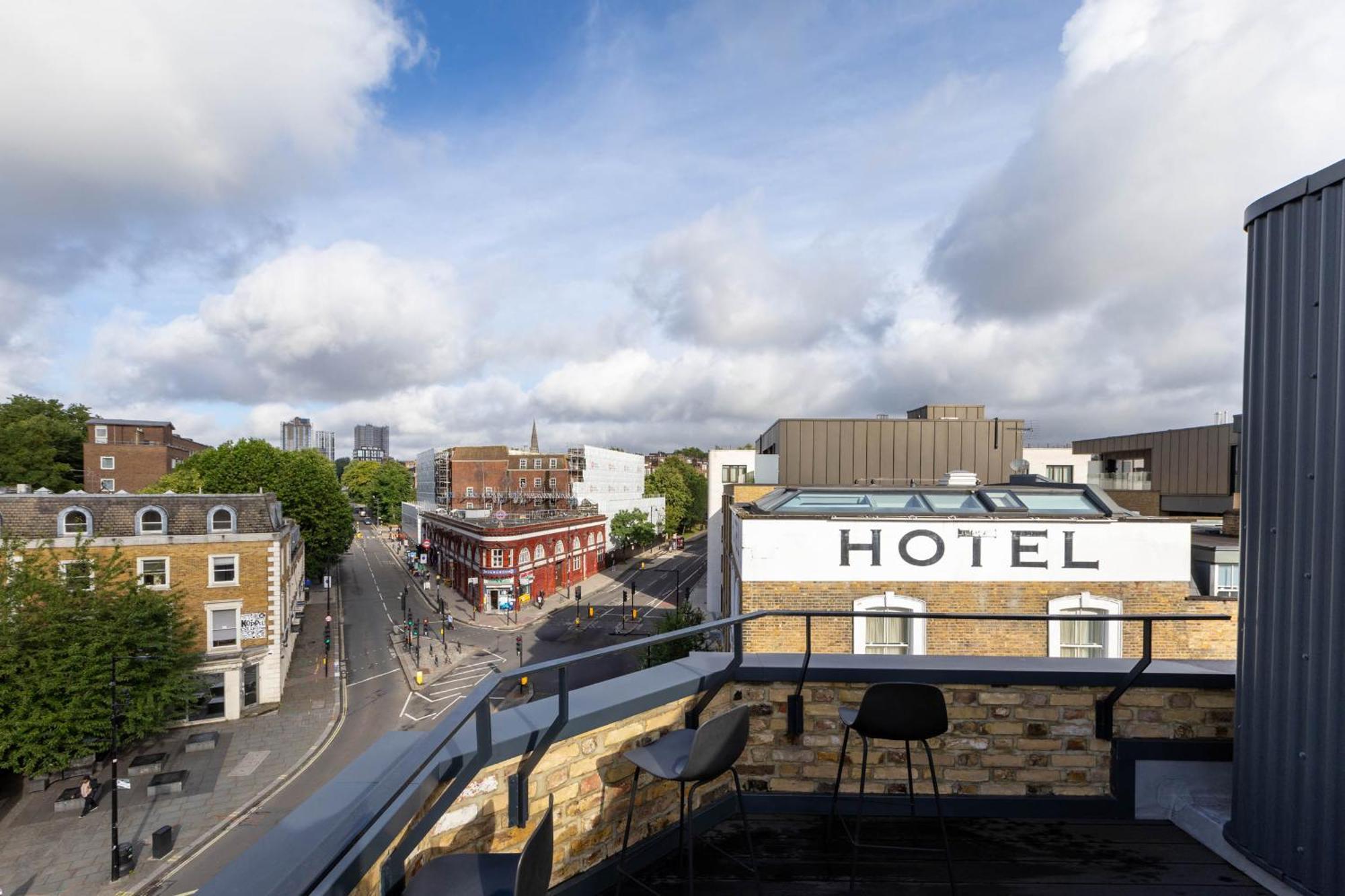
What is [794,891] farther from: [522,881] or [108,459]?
[108,459]

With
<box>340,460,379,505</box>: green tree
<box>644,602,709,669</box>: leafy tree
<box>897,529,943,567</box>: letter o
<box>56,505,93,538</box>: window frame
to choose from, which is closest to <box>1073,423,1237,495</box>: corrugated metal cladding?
<box>897,529,943,567</box>: letter o

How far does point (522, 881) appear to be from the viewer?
1.79 meters

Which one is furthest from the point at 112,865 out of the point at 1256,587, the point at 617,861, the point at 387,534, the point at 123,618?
the point at 387,534

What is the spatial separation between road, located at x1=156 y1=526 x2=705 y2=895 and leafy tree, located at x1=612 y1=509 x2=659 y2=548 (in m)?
3.73

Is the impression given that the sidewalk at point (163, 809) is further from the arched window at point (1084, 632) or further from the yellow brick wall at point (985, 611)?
the arched window at point (1084, 632)

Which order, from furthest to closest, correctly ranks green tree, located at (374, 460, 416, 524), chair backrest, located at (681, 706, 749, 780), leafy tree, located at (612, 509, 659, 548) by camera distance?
green tree, located at (374, 460, 416, 524) < leafy tree, located at (612, 509, 659, 548) < chair backrest, located at (681, 706, 749, 780)

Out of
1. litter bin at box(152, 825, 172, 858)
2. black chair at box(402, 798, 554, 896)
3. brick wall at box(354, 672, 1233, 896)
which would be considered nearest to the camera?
black chair at box(402, 798, 554, 896)

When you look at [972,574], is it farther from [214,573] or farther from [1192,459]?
[214,573]

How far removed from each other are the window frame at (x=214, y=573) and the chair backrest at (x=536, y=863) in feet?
86.4

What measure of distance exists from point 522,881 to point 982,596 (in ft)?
37.3

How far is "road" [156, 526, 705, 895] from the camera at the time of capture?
15.0 meters

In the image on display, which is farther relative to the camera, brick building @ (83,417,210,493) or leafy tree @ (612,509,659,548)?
leafy tree @ (612,509,659,548)

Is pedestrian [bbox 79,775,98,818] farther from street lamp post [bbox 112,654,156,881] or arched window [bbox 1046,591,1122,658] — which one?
arched window [bbox 1046,591,1122,658]

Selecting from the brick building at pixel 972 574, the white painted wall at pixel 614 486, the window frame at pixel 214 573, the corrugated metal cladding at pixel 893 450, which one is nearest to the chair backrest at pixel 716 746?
the brick building at pixel 972 574
